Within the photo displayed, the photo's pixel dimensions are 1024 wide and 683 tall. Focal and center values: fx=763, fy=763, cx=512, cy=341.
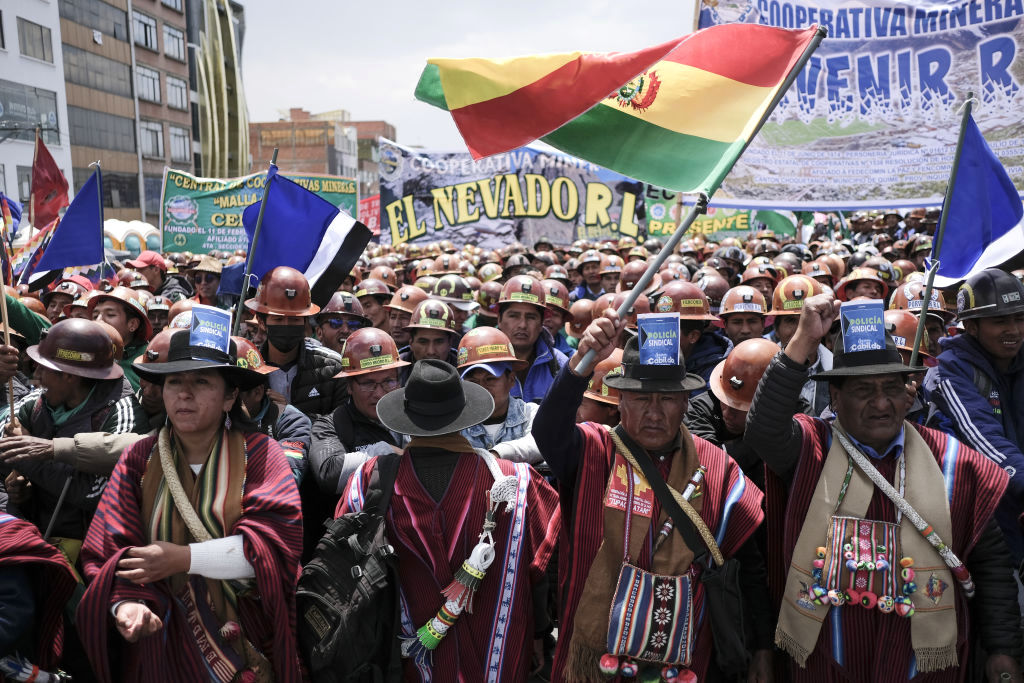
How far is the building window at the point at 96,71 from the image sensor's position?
1684 inches

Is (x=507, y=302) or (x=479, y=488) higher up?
(x=507, y=302)

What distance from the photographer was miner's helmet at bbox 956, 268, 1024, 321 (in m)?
3.67

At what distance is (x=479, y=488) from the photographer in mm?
3176

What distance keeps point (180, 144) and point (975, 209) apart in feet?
189

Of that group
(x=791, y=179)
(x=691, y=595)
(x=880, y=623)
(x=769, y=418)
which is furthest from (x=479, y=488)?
(x=791, y=179)

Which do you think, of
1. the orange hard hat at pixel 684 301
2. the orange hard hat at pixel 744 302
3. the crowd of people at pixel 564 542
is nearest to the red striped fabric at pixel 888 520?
the crowd of people at pixel 564 542

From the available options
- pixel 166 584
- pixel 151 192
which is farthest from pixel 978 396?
pixel 151 192

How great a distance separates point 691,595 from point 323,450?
2.05 metres

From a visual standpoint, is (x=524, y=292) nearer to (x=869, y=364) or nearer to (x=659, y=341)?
(x=659, y=341)

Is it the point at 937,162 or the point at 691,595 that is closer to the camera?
the point at 691,595

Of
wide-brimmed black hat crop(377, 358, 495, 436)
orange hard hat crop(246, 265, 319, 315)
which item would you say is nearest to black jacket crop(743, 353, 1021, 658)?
wide-brimmed black hat crop(377, 358, 495, 436)

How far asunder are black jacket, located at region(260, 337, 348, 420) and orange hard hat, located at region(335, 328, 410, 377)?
0.86 m

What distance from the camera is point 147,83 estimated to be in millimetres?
50812

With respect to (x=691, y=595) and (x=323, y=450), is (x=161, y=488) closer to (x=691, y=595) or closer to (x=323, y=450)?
(x=323, y=450)
